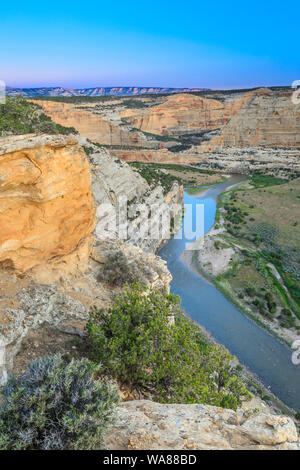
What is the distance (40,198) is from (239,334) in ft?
54.4

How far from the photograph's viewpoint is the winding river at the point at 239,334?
16.3 metres

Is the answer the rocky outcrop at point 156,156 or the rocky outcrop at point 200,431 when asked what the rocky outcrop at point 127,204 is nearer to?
the rocky outcrop at point 200,431

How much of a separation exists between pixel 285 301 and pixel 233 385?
48.1 ft

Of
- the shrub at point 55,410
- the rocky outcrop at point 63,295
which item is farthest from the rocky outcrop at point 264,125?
the shrub at point 55,410

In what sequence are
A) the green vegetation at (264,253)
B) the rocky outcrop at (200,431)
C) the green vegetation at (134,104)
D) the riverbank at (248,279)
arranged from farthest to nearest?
the green vegetation at (134,104)
the green vegetation at (264,253)
the riverbank at (248,279)
the rocky outcrop at (200,431)

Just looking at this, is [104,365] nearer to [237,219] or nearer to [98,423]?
[98,423]

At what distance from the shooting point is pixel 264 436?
4.72 metres

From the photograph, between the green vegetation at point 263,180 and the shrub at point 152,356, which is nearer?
the shrub at point 152,356

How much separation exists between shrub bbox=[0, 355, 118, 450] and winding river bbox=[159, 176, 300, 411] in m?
14.4

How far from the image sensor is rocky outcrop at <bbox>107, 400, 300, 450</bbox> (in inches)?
180

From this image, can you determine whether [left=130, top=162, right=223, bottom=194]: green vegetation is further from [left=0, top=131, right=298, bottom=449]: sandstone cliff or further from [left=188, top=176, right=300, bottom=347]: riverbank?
[left=0, top=131, right=298, bottom=449]: sandstone cliff

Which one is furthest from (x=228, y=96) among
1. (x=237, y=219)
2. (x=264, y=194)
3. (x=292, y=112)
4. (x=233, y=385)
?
(x=233, y=385)

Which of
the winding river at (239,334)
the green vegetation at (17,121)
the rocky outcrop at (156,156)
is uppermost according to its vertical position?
the green vegetation at (17,121)

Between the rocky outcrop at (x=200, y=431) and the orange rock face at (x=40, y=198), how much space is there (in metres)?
5.97
